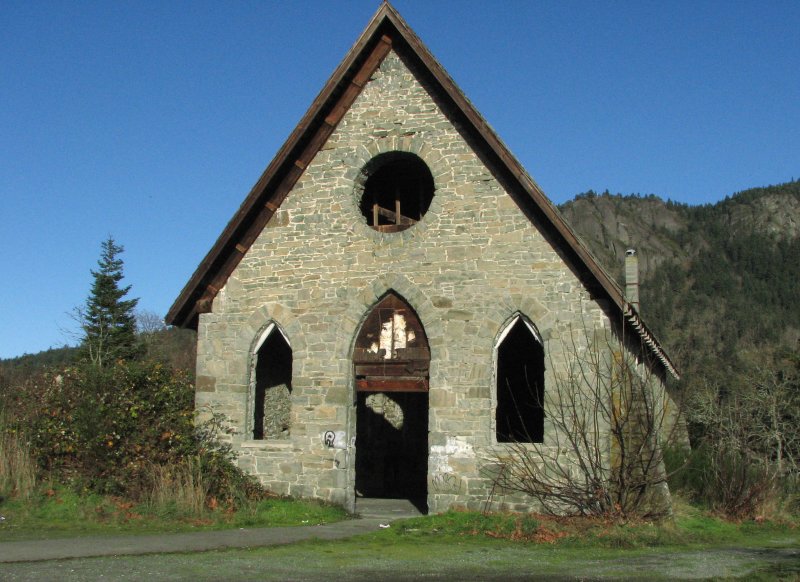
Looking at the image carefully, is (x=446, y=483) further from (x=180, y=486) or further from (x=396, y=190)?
(x=396, y=190)

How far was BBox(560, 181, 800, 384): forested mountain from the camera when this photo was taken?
243ft

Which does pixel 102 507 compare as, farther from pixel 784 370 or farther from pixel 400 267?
pixel 784 370

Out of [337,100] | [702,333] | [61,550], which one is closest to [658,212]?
[702,333]

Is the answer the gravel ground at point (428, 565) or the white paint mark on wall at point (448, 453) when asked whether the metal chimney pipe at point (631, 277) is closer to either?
the white paint mark on wall at point (448, 453)

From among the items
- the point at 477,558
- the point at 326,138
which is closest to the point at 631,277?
the point at 326,138

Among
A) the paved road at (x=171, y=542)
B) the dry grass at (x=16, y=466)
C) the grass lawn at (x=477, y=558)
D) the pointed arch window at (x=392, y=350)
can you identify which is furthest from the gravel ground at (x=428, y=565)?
the dry grass at (x=16, y=466)

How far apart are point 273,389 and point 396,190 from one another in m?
5.20

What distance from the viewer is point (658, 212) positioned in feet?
366

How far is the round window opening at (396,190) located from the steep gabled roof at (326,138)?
1.41 metres

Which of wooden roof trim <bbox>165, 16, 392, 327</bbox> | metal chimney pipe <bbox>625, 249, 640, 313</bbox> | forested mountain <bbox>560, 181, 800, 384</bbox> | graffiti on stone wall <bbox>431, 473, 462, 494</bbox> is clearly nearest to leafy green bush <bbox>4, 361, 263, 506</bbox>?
wooden roof trim <bbox>165, 16, 392, 327</bbox>

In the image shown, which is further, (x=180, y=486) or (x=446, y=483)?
(x=446, y=483)

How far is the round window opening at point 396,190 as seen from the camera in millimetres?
17244

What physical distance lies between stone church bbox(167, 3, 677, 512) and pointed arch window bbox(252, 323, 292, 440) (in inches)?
9.7

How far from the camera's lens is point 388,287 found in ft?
53.0
